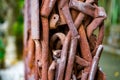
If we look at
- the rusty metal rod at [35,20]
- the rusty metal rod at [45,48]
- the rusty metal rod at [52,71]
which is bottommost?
the rusty metal rod at [52,71]

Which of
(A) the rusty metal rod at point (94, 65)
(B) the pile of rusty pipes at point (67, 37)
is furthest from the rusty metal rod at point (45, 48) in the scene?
(A) the rusty metal rod at point (94, 65)

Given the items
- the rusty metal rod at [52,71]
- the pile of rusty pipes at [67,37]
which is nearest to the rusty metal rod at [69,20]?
the pile of rusty pipes at [67,37]

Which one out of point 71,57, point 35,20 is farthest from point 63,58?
point 35,20

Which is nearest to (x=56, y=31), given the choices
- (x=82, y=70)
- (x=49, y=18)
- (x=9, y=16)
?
(x=49, y=18)

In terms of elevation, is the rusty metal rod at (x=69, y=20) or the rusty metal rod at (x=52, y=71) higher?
the rusty metal rod at (x=69, y=20)

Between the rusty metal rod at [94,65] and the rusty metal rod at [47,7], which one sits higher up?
the rusty metal rod at [47,7]

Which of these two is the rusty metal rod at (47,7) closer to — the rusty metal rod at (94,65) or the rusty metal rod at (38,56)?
the rusty metal rod at (38,56)

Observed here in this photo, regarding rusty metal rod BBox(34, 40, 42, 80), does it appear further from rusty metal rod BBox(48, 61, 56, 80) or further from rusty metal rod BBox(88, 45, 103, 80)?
rusty metal rod BBox(88, 45, 103, 80)

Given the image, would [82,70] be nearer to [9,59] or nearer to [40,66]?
[40,66]

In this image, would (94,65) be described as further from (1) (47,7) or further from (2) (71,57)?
(1) (47,7)

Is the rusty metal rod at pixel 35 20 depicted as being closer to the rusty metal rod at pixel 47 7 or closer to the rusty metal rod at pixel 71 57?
the rusty metal rod at pixel 47 7
